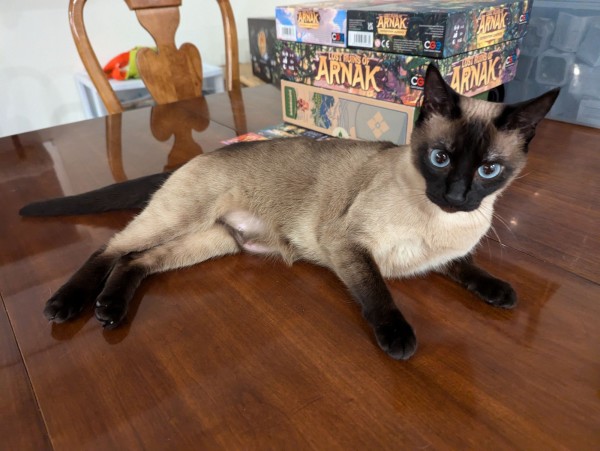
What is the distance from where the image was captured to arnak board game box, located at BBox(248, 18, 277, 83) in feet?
8.31

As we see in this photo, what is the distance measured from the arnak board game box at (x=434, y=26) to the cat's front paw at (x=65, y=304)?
3.33 ft

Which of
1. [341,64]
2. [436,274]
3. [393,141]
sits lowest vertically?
[436,274]

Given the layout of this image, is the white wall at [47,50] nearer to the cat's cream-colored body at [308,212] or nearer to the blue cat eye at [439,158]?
the cat's cream-colored body at [308,212]

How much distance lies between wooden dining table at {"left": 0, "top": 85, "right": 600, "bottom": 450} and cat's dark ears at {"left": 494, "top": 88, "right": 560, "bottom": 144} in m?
0.29

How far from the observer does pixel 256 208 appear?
112 cm

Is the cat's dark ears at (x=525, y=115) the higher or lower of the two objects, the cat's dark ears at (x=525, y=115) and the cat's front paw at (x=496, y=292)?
the higher

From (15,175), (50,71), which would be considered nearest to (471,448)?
(15,175)

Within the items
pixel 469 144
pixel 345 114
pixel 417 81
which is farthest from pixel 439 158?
pixel 345 114

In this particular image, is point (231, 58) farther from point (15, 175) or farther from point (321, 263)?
point (321, 263)

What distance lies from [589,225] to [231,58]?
183 centimetres

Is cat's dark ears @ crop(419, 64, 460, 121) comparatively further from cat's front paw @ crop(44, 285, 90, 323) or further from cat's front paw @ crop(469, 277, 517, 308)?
cat's front paw @ crop(44, 285, 90, 323)

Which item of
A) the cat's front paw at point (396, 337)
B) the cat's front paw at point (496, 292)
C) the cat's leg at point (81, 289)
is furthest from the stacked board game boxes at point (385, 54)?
the cat's leg at point (81, 289)

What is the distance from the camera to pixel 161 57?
1.96 metres

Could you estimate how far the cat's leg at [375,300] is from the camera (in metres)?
0.68
